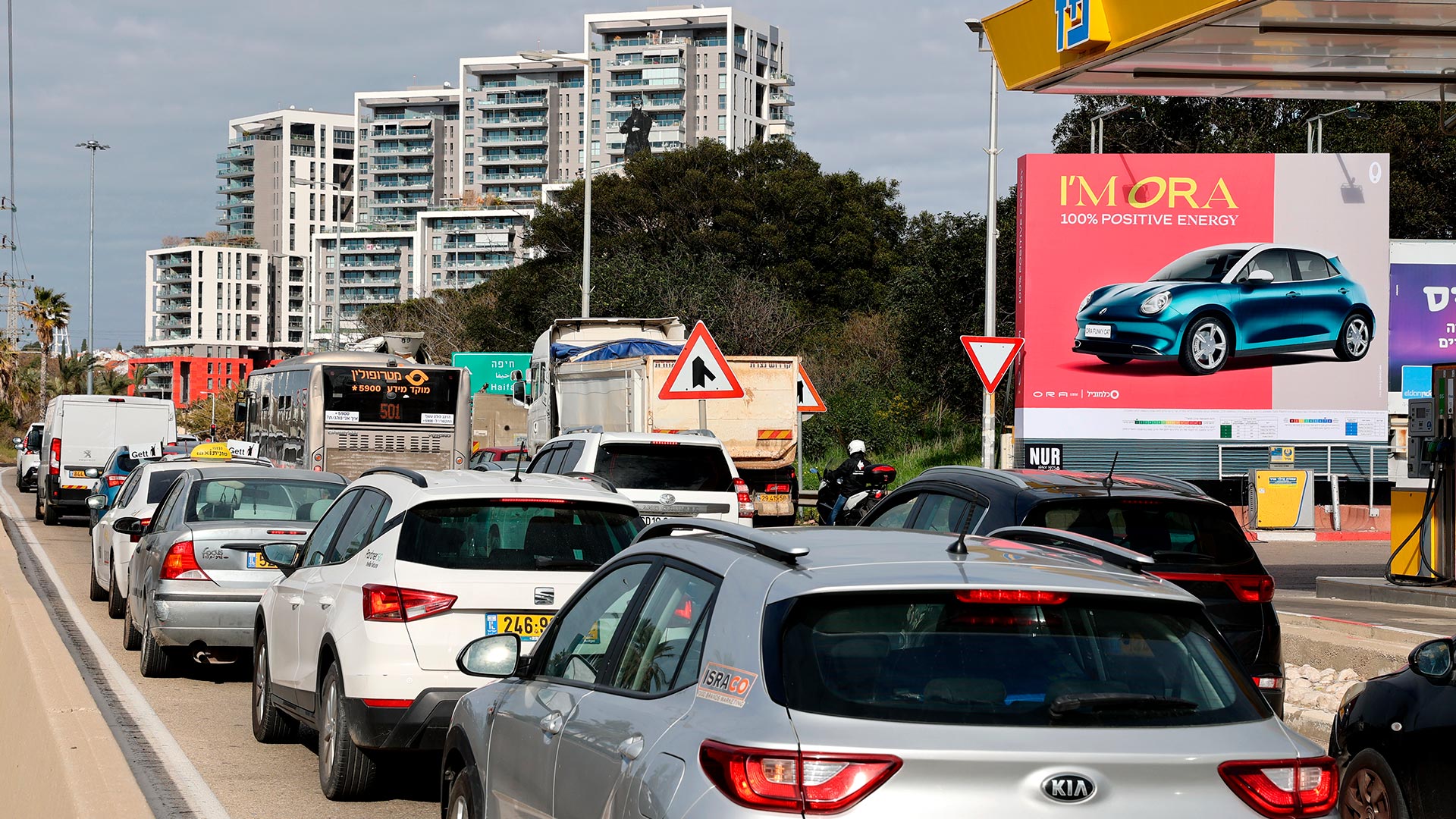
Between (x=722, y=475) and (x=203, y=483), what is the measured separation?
5.68 metres

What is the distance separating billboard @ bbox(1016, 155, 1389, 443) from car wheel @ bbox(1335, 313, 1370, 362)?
0.9 inches

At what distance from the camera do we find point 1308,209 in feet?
93.9

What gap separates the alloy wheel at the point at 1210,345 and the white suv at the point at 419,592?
2126 centimetres

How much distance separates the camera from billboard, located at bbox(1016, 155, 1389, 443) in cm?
2844

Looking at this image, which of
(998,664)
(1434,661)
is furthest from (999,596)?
(1434,661)

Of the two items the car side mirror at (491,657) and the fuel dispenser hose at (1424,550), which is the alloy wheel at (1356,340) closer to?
the fuel dispenser hose at (1424,550)

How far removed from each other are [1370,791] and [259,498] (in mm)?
9039

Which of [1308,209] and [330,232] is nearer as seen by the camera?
[1308,209]

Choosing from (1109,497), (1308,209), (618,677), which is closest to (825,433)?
(1308,209)

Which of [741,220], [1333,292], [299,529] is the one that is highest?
[741,220]

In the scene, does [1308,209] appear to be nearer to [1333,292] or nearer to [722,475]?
[1333,292]

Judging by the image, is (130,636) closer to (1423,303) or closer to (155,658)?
(155,658)

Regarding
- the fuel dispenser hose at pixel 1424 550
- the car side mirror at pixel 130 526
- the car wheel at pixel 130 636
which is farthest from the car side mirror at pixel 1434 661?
the fuel dispenser hose at pixel 1424 550

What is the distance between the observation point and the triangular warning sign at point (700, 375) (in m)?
18.1
